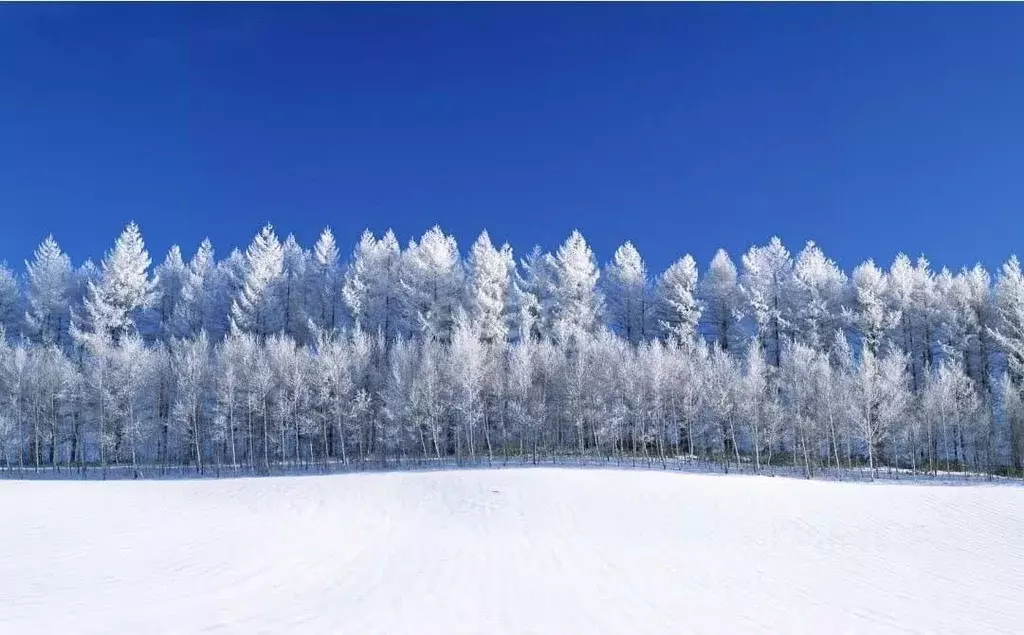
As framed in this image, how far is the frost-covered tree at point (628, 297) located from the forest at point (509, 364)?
172 millimetres

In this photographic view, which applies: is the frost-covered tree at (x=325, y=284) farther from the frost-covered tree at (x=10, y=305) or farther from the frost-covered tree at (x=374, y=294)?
the frost-covered tree at (x=10, y=305)

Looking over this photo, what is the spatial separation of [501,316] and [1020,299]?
3548 cm

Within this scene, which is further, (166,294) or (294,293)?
(166,294)

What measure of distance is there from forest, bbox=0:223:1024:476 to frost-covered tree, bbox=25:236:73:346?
0.63ft

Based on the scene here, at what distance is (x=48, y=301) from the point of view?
4938 cm

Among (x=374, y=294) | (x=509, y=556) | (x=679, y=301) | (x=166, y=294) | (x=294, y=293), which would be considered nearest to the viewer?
(x=509, y=556)

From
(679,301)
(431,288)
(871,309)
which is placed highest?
(431,288)

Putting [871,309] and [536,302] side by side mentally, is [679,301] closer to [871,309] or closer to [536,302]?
[536,302]

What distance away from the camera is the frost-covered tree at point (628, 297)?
163ft

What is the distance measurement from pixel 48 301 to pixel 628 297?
156 ft

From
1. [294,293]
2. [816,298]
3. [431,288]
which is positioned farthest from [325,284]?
[816,298]

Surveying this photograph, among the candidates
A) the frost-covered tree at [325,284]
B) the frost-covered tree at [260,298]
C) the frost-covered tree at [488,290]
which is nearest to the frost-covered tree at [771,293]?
the frost-covered tree at [488,290]

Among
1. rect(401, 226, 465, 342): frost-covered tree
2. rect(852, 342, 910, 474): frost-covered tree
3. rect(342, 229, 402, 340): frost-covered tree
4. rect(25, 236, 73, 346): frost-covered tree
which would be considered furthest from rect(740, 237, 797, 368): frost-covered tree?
rect(25, 236, 73, 346): frost-covered tree

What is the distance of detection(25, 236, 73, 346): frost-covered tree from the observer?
48844 millimetres
